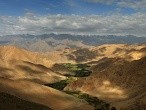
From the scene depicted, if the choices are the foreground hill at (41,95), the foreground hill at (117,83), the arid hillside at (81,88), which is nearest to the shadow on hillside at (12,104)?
the arid hillside at (81,88)

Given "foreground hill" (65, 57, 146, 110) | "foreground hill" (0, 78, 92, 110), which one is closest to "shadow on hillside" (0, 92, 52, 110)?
"foreground hill" (0, 78, 92, 110)

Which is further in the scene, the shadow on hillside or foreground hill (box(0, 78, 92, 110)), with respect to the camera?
foreground hill (box(0, 78, 92, 110))

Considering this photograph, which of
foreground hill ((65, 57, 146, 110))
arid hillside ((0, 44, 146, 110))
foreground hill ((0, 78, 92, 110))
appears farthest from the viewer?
foreground hill ((65, 57, 146, 110))

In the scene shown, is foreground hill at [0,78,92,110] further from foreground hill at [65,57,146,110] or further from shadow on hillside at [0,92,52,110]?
shadow on hillside at [0,92,52,110]

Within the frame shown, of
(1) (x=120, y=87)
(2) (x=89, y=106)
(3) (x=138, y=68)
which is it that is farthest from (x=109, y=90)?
(2) (x=89, y=106)

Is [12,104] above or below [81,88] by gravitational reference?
above

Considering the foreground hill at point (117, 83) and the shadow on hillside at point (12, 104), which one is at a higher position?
the shadow on hillside at point (12, 104)

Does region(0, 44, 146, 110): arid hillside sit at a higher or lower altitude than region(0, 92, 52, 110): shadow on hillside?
lower

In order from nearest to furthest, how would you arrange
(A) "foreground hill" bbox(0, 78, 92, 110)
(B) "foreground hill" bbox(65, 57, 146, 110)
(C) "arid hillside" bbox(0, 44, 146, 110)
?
(A) "foreground hill" bbox(0, 78, 92, 110), (C) "arid hillside" bbox(0, 44, 146, 110), (B) "foreground hill" bbox(65, 57, 146, 110)

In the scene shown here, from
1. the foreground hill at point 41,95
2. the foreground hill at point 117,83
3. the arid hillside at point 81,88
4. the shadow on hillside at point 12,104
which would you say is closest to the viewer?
the shadow on hillside at point 12,104

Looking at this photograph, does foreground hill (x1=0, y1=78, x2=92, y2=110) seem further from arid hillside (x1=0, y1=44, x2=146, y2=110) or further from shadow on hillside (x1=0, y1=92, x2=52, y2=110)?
shadow on hillside (x1=0, y1=92, x2=52, y2=110)

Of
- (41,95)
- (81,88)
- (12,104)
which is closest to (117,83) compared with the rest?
(81,88)

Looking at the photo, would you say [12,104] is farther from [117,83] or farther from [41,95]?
[117,83]

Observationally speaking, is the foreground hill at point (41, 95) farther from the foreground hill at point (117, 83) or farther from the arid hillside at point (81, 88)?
the foreground hill at point (117, 83)
